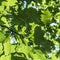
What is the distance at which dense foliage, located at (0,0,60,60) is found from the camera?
1677mm

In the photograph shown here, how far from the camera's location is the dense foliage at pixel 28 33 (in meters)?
1.68

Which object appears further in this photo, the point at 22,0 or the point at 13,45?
the point at 22,0

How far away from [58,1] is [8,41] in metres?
2.07

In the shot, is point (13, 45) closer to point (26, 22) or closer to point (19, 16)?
point (26, 22)

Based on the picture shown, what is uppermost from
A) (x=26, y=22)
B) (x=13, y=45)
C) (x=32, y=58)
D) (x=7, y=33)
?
(x=26, y=22)

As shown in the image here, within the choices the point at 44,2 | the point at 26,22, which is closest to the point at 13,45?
the point at 26,22

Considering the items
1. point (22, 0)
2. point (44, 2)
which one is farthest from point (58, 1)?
point (22, 0)

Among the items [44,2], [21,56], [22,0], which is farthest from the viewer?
[22,0]

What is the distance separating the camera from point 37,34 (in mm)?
2283

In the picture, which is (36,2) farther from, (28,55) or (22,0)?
(28,55)

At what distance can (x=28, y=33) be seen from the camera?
2.30m

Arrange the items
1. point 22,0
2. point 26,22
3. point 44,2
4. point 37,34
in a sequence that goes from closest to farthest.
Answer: point 37,34 < point 26,22 < point 44,2 < point 22,0

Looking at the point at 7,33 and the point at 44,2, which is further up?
the point at 44,2

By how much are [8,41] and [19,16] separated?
1.50 meters
